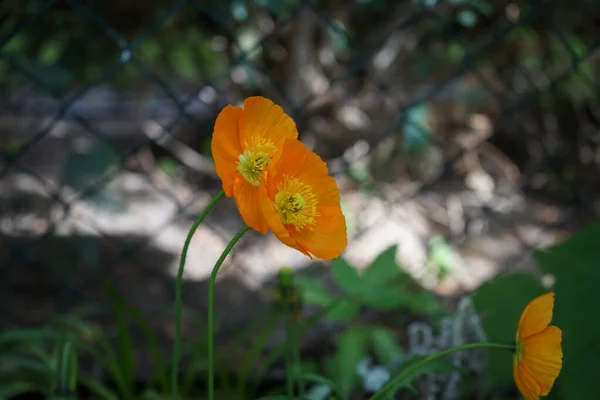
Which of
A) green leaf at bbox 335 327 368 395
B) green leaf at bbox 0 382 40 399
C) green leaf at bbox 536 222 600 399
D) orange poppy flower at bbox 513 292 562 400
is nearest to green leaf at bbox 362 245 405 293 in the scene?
green leaf at bbox 335 327 368 395

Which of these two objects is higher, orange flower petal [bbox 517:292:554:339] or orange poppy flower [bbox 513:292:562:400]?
orange flower petal [bbox 517:292:554:339]

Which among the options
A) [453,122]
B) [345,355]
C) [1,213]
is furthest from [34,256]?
[453,122]

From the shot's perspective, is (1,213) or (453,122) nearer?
(1,213)

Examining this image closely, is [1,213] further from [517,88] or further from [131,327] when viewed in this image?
[517,88]

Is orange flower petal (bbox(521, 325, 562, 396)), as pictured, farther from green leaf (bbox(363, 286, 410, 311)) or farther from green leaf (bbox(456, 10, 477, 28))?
green leaf (bbox(456, 10, 477, 28))

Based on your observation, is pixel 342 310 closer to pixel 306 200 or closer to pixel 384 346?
pixel 384 346

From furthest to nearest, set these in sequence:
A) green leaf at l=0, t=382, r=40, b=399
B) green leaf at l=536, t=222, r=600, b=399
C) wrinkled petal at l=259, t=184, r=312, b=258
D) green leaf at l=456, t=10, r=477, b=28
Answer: green leaf at l=456, t=10, r=477, b=28, green leaf at l=0, t=382, r=40, b=399, green leaf at l=536, t=222, r=600, b=399, wrinkled petal at l=259, t=184, r=312, b=258
